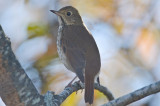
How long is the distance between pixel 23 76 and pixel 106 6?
3.42 m

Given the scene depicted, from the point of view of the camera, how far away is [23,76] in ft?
7.73

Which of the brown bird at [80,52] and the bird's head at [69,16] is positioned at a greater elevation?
the bird's head at [69,16]

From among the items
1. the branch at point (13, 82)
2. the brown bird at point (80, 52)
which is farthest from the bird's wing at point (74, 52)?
the branch at point (13, 82)

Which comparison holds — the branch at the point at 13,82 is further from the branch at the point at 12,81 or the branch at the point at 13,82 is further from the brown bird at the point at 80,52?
the brown bird at the point at 80,52

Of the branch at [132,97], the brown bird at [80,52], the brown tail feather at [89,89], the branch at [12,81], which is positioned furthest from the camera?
the brown bird at [80,52]

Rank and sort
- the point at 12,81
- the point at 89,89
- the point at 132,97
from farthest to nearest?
1. the point at 89,89
2. the point at 132,97
3. the point at 12,81

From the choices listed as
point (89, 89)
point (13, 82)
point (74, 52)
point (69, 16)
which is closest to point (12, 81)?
point (13, 82)

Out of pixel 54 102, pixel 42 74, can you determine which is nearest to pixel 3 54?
pixel 54 102

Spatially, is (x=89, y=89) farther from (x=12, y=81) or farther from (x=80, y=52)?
(x=12, y=81)

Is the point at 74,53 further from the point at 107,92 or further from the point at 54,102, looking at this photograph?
the point at 54,102

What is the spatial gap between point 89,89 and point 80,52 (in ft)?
2.01

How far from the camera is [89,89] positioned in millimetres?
3809

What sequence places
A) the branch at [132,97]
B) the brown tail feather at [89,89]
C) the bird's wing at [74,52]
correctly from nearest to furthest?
the branch at [132,97] → the brown tail feather at [89,89] → the bird's wing at [74,52]

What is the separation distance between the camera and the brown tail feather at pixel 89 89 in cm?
371
